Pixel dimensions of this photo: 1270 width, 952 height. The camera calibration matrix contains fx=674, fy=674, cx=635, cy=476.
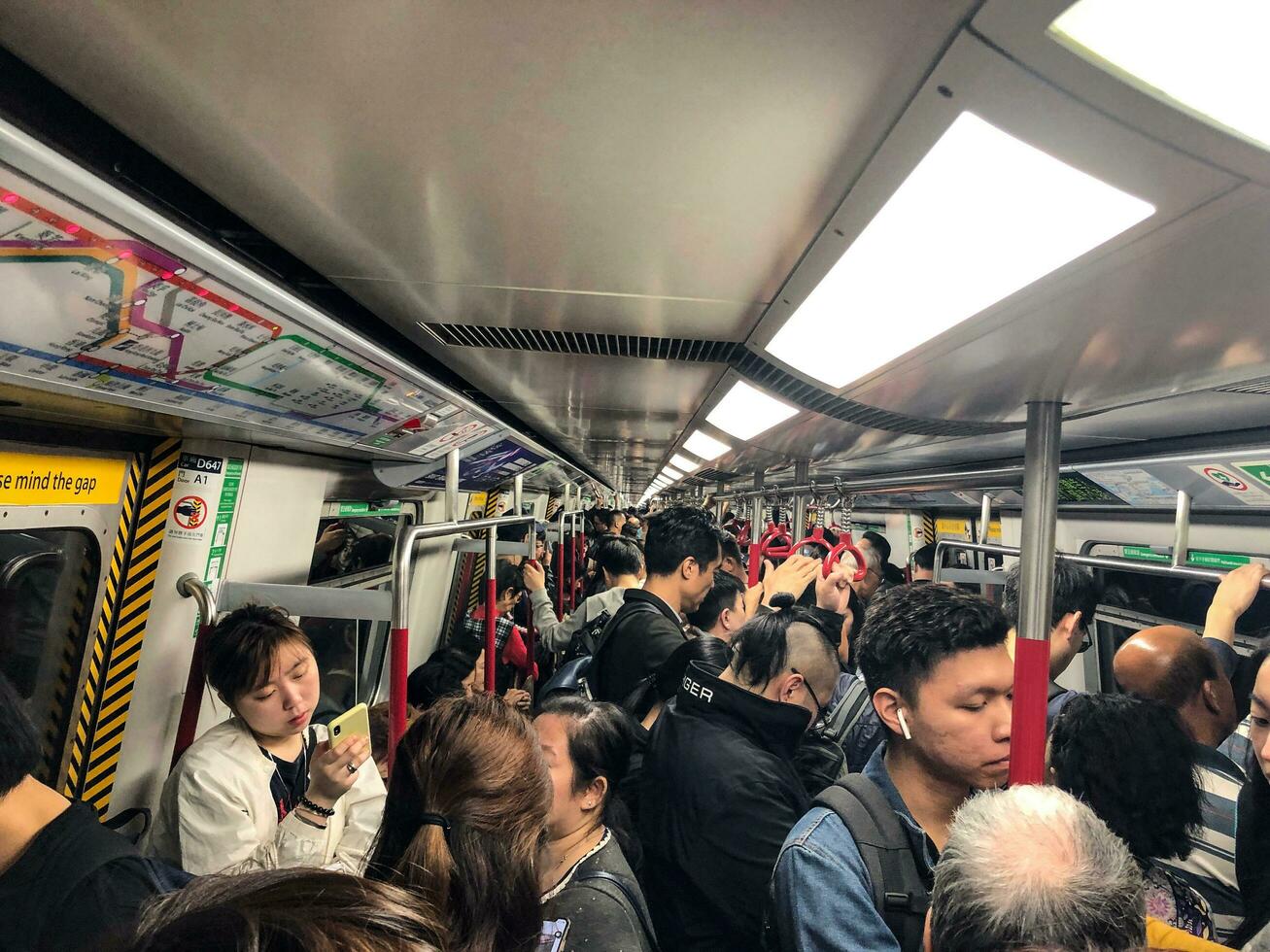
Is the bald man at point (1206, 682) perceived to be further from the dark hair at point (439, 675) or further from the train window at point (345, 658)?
the train window at point (345, 658)

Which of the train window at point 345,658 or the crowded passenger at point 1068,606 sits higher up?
the crowded passenger at point 1068,606

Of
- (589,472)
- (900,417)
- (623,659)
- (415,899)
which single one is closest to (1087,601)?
(900,417)

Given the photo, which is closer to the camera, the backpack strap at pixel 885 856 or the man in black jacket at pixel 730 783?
the backpack strap at pixel 885 856

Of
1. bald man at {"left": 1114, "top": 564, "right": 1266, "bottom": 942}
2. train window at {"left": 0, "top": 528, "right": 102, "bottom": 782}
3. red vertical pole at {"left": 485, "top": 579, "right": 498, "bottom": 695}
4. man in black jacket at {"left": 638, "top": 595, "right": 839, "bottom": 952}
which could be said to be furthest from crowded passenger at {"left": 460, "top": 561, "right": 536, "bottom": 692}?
bald man at {"left": 1114, "top": 564, "right": 1266, "bottom": 942}

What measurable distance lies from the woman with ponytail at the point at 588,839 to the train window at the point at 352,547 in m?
2.53

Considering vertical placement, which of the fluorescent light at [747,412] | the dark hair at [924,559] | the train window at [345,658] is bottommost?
the train window at [345,658]

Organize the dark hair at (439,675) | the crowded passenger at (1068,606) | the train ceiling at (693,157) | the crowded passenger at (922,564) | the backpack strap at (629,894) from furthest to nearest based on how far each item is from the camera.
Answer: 1. the crowded passenger at (922,564)
2. the dark hair at (439,675)
3. the crowded passenger at (1068,606)
4. the backpack strap at (629,894)
5. the train ceiling at (693,157)

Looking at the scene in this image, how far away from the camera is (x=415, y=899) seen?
0.70 m

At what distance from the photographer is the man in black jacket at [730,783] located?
1962 millimetres

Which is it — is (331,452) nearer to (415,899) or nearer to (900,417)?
(900,417)

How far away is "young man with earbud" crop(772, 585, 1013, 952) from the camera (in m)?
1.52

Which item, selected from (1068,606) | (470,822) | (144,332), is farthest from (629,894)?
(1068,606)

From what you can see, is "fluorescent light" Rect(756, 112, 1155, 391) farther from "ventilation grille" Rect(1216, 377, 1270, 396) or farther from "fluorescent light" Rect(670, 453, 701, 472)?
"fluorescent light" Rect(670, 453, 701, 472)

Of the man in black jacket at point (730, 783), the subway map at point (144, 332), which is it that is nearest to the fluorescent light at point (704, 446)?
the man in black jacket at point (730, 783)
